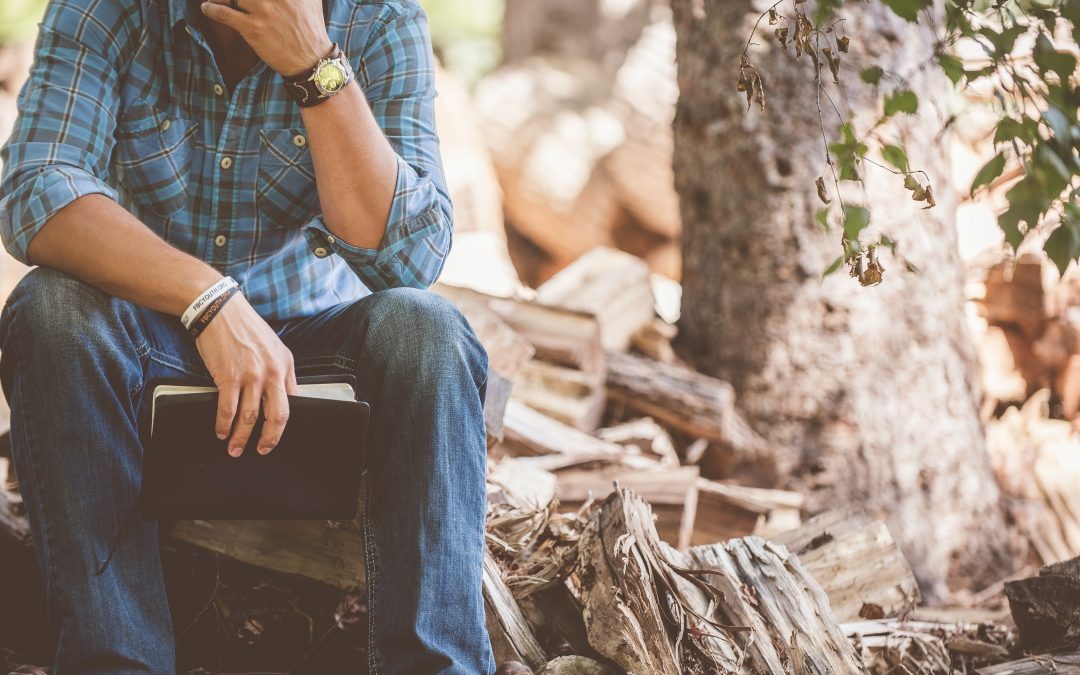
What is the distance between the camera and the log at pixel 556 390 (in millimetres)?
3082

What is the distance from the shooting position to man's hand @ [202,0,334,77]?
1.60 metres

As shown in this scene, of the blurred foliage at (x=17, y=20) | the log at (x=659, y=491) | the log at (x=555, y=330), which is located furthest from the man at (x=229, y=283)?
the blurred foliage at (x=17, y=20)

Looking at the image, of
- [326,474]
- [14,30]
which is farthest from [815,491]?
[14,30]

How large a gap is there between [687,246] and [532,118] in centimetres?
515

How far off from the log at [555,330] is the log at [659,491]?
1.72 ft

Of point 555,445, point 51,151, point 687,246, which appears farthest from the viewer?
point 687,246

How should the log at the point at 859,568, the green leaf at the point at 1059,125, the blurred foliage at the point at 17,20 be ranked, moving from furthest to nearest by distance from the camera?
the blurred foliage at the point at 17,20 < the log at the point at 859,568 < the green leaf at the point at 1059,125

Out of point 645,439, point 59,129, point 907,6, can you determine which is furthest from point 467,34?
point 907,6

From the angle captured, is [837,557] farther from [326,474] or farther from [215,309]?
[215,309]

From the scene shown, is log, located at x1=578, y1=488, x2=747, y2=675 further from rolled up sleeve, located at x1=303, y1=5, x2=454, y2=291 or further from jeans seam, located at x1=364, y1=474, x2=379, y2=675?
rolled up sleeve, located at x1=303, y1=5, x2=454, y2=291

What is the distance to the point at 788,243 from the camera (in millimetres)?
3115

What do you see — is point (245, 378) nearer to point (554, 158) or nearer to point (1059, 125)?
point (1059, 125)

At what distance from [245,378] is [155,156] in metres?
0.65

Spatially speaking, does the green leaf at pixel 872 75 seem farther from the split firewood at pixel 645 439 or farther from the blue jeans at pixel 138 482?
the split firewood at pixel 645 439
